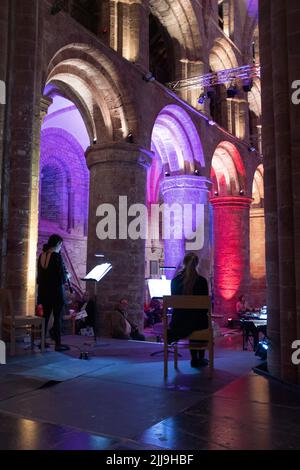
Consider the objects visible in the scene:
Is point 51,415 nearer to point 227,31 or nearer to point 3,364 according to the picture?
point 3,364

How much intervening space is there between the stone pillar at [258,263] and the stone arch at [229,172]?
4062mm

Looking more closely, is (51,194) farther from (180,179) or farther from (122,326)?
(122,326)

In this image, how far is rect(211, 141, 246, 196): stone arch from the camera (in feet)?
59.9

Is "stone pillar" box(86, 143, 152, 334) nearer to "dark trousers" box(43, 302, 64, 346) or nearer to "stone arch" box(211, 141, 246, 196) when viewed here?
"dark trousers" box(43, 302, 64, 346)

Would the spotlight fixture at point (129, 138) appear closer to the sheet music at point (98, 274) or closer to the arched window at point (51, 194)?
the sheet music at point (98, 274)

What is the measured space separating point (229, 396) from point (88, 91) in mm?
9018

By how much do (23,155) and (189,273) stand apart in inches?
127

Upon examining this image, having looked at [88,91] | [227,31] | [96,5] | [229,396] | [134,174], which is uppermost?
[227,31]

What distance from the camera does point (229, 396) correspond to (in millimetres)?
3980

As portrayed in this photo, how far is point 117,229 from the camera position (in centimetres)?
1091

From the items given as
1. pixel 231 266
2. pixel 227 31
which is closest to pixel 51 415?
pixel 231 266

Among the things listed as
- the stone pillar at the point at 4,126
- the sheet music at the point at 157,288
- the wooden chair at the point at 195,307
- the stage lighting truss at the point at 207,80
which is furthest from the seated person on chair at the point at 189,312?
the stage lighting truss at the point at 207,80

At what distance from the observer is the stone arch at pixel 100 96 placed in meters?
10.8

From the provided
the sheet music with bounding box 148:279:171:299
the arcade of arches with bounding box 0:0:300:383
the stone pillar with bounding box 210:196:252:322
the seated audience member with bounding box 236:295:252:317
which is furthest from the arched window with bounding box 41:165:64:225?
the sheet music with bounding box 148:279:171:299
